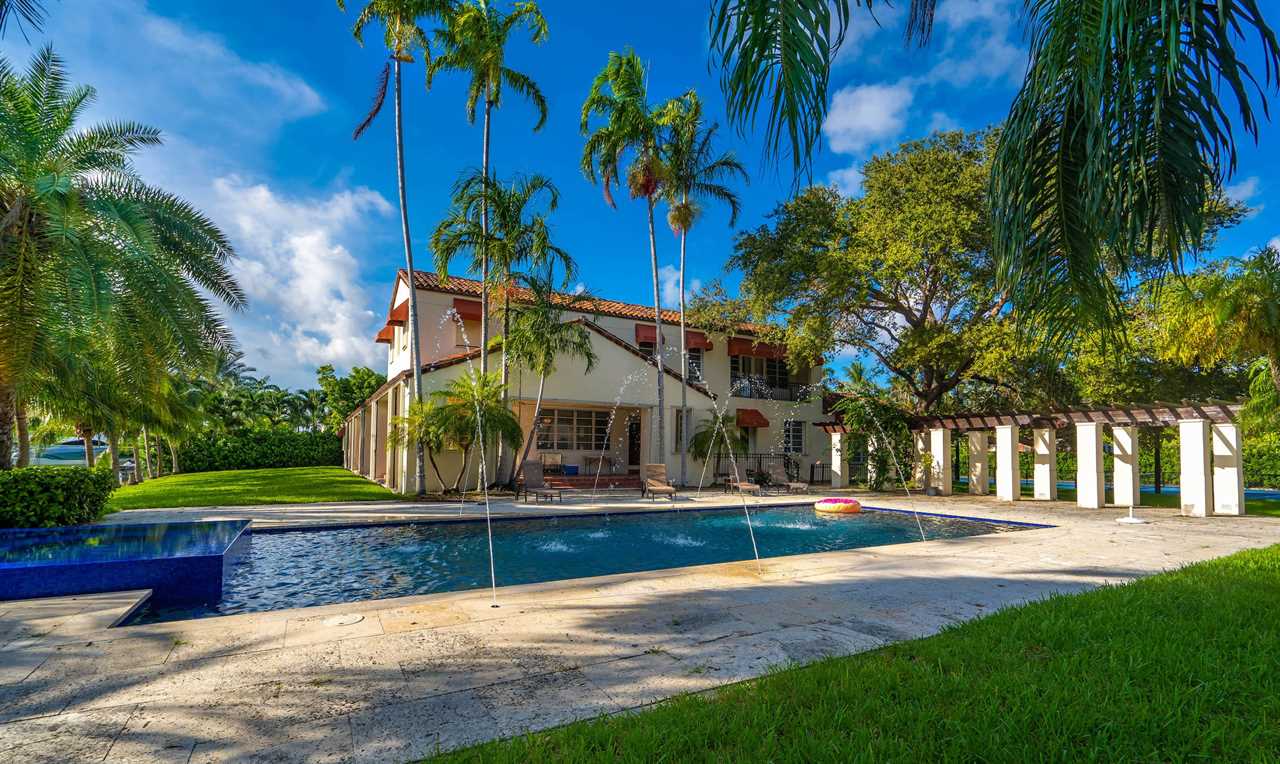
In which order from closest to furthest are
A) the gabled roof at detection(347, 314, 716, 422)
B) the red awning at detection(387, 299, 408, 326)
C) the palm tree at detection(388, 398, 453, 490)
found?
the palm tree at detection(388, 398, 453, 490)
the gabled roof at detection(347, 314, 716, 422)
the red awning at detection(387, 299, 408, 326)

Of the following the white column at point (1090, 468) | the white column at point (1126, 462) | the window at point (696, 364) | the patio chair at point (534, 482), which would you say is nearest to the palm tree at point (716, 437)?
the window at point (696, 364)

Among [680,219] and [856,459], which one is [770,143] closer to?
[680,219]

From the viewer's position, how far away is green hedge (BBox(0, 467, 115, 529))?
9898 mm

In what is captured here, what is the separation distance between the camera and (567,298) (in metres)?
21.4

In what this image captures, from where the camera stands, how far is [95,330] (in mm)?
9102

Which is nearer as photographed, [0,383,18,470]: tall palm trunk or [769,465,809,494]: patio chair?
[0,383,18,470]: tall palm trunk

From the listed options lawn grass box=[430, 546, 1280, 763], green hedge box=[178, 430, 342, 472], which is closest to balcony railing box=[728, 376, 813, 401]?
lawn grass box=[430, 546, 1280, 763]

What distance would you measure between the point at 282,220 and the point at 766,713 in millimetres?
13050

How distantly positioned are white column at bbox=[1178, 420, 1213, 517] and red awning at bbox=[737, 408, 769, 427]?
43.5ft

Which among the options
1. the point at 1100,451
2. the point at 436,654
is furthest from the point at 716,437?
the point at 436,654

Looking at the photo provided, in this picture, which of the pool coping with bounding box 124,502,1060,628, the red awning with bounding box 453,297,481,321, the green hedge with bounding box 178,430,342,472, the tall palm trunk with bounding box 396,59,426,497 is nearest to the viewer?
the pool coping with bounding box 124,502,1060,628

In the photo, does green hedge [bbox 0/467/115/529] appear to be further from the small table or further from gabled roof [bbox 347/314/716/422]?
the small table

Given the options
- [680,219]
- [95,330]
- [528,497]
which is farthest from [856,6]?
[680,219]

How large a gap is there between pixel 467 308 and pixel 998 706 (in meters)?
21.4
